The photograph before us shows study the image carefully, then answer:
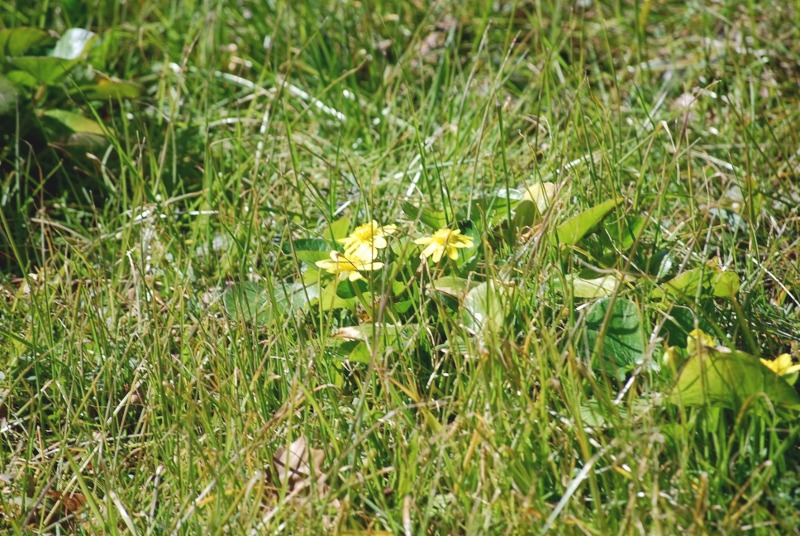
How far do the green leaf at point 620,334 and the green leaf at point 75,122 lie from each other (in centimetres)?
152

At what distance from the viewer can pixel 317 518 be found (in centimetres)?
130

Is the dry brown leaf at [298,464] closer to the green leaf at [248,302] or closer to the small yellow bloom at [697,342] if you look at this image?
the green leaf at [248,302]

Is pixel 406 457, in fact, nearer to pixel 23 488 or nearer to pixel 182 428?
pixel 182 428

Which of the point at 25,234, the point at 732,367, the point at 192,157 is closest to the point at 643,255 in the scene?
the point at 732,367

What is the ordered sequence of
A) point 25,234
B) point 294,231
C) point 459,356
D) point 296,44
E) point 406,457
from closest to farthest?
point 406,457 → point 459,356 → point 294,231 → point 25,234 → point 296,44

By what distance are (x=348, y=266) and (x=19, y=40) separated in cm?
140

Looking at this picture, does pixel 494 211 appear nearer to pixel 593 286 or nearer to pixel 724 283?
pixel 593 286

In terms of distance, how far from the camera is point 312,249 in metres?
1.82

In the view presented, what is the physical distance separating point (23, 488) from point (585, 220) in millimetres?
1069

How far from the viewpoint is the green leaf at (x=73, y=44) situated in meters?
2.50

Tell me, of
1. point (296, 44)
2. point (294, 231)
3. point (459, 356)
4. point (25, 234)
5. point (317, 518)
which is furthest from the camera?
point (296, 44)

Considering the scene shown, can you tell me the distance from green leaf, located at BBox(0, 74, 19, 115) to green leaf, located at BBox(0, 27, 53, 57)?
125 mm

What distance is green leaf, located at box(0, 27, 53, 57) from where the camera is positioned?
246 cm

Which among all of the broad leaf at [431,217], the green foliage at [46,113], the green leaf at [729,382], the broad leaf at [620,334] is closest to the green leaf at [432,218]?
the broad leaf at [431,217]
